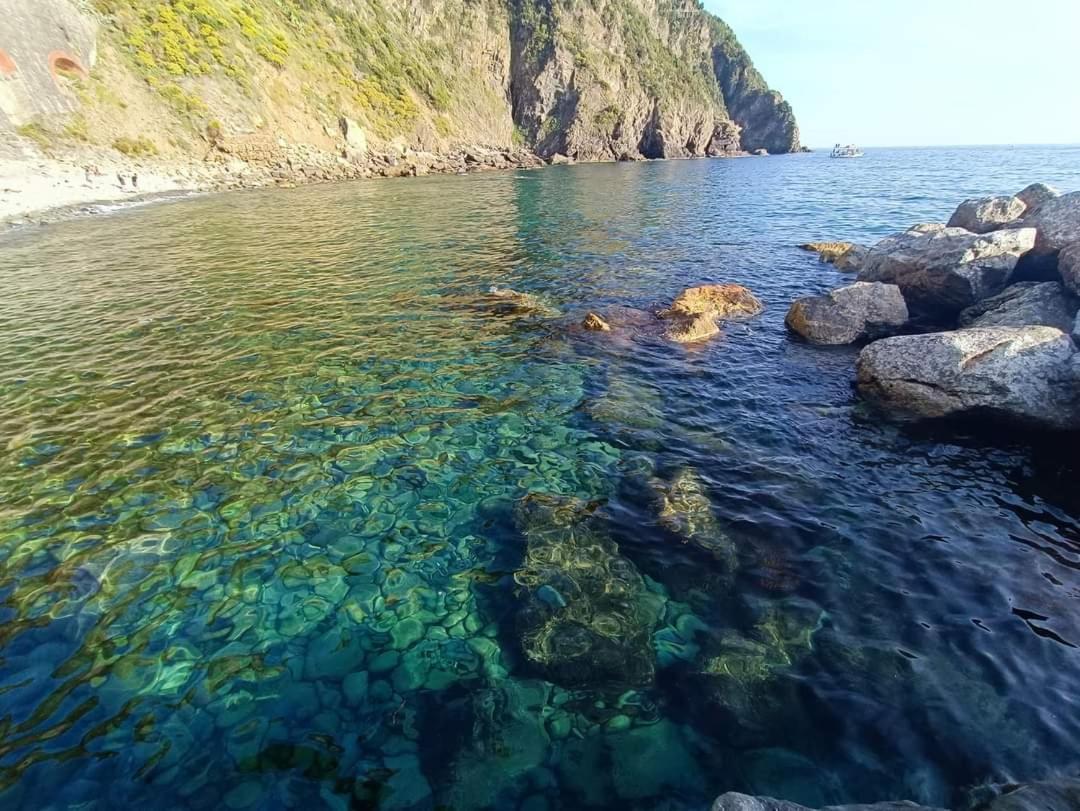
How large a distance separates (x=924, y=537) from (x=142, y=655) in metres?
10.3

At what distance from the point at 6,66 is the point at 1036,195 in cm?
7058

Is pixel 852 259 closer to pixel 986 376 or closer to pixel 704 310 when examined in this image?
pixel 704 310

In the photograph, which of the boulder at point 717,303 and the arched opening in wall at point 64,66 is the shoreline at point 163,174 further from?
the boulder at point 717,303

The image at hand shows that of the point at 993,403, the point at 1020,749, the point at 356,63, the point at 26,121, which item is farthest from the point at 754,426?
the point at 356,63

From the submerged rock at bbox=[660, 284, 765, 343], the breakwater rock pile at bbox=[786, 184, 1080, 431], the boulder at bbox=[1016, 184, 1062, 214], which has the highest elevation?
the boulder at bbox=[1016, 184, 1062, 214]

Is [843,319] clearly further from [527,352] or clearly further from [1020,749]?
[1020,749]

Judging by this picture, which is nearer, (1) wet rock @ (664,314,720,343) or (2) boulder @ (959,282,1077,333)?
(2) boulder @ (959,282,1077,333)

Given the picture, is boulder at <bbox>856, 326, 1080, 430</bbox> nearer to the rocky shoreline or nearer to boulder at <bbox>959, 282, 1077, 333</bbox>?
boulder at <bbox>959, 282, 1077, 333</bbox>

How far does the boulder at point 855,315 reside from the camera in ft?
48.0

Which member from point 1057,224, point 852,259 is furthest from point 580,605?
point 852,259

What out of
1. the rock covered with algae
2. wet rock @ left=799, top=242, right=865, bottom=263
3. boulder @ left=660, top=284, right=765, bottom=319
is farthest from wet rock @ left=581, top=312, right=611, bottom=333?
wet rock @ left=799, top=242, right=865, bottom=263

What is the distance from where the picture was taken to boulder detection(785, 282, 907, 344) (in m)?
14.6

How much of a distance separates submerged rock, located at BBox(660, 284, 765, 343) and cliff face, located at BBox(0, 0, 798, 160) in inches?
2250

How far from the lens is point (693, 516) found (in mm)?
7922
